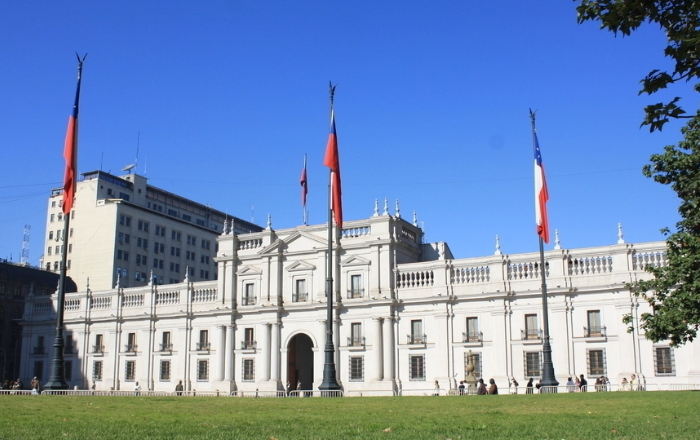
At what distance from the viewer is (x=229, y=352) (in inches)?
2346

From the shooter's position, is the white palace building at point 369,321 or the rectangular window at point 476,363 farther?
the rectangular window at point 476,363

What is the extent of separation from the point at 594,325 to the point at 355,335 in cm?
1728

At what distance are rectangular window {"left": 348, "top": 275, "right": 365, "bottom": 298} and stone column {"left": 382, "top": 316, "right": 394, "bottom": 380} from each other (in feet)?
9.79

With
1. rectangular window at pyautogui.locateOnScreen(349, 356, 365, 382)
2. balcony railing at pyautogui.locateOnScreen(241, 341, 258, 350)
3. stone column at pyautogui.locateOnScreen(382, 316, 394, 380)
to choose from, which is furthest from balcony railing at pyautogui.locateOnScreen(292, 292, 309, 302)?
stone column at pyautogui.locateOnScreen(382, 316, 394, 380)

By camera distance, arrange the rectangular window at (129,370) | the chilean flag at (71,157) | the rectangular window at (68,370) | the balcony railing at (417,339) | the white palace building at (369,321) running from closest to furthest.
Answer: the chilean flag at (71,157) < the white palace building at (369,321) < the balcony railing at (417,339) < the rectangular window at (129,370) < the rectangular window at (68,370)

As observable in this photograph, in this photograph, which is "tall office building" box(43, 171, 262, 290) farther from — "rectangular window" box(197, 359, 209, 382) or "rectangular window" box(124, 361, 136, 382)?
"rectangular window" box(197, 359, 209, 382)

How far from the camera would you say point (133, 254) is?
309 feet

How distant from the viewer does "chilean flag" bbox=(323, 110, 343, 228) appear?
132ft

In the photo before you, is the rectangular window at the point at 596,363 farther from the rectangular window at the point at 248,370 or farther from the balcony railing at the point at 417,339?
the rectangular window at the point at 248,370

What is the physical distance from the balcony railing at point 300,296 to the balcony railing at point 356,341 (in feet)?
16.5

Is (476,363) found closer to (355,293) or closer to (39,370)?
(355,293)

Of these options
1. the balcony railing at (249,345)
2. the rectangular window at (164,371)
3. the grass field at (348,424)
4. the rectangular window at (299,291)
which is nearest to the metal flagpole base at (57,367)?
the grass field at (348,424)

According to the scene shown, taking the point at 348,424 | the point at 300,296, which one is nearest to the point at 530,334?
the point at 300,296

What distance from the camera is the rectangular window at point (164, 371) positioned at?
62.3 m
